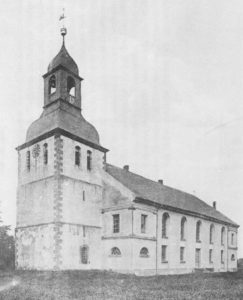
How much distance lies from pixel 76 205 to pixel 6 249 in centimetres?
1480

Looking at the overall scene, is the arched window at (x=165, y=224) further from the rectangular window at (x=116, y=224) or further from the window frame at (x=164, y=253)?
the rectangular window at (x=116, y=224)

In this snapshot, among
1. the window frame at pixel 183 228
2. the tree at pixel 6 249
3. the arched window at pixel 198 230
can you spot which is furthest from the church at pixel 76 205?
the tree at pixel 6 249

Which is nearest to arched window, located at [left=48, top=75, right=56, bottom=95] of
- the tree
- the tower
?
the tower

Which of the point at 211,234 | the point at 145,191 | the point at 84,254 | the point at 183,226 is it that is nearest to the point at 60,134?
the point at 84,254

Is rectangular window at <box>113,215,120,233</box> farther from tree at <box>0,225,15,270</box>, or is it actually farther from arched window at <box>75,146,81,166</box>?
tree at <box>0,225,15,270</box>

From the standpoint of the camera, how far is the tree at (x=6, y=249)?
34.7 m

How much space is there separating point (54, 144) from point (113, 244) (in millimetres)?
8979

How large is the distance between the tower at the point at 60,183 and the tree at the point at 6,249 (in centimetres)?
687

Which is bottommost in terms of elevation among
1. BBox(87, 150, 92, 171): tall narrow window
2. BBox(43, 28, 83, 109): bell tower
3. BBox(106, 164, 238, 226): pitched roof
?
BBox(106, 164, 238, 226): pitched roof

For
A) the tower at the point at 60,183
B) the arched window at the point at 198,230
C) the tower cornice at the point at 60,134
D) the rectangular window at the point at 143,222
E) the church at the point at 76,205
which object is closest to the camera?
the tower at the point at 60,183

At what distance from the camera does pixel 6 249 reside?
37875mm

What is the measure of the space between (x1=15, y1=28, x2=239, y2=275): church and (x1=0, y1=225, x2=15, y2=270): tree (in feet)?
23.3

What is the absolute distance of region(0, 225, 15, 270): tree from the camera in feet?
114

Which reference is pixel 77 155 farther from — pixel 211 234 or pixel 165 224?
pixel 211 234
